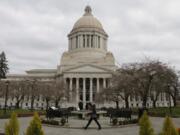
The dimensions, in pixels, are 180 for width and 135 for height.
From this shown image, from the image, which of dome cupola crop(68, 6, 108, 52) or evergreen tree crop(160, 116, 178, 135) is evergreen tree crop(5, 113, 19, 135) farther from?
dome cupola crop(68, 6, 108, 52)

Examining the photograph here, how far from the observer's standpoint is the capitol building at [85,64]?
9631cm

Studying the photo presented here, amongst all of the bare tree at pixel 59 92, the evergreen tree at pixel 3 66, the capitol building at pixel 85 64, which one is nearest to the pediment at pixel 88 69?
the capitol building at pixel 85 64

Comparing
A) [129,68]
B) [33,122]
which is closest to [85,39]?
[129,68]

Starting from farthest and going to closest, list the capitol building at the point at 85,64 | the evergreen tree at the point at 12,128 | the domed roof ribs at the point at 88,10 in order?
the domed roof ribs at the point at 88,10, the capitol building at the point at 85,64, the evergreen tree at the point at 12,128

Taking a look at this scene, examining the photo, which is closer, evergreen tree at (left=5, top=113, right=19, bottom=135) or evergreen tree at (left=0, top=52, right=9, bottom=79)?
evergreen tree at (left=5, top=113, right=19, bottom=135)

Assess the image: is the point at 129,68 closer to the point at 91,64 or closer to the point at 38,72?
the point at 91,64

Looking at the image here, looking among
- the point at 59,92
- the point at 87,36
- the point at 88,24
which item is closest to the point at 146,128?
the point at 59,92

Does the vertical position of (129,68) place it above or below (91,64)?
below

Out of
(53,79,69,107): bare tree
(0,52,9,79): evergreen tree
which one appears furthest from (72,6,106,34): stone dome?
(53,79,69,107): bare tree

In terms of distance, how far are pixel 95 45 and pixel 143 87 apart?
67.1m

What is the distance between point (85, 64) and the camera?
96.6 metres

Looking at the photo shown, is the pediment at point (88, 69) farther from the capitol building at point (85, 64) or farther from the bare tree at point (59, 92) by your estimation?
the bare tree at point (59, 92)

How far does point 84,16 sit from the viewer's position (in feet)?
398

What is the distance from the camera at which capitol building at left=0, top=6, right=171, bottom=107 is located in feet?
316
